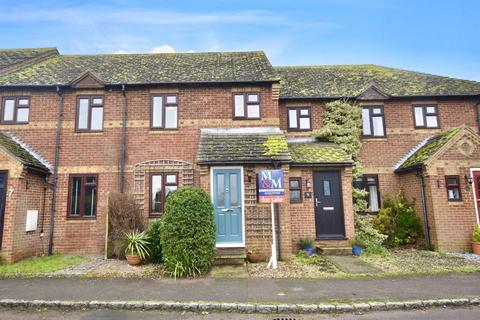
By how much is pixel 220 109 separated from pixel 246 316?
795cm

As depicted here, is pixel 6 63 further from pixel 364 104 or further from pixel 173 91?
pixel 364 104

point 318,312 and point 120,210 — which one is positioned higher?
point 120,210

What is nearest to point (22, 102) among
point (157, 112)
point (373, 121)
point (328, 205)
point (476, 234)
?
point (157, 112)

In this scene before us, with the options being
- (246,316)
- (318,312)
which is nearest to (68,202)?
(246,316)

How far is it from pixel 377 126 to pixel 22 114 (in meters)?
14.4

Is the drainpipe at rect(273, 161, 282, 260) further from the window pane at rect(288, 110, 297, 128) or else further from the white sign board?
the white sign board

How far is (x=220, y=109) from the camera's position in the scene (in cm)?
1153

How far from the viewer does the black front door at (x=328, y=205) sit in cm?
1046

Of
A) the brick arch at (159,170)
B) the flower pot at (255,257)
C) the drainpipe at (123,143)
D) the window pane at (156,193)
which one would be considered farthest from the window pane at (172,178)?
the flower pot at (255,257)

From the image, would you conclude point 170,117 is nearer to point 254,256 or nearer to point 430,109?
point 254,256

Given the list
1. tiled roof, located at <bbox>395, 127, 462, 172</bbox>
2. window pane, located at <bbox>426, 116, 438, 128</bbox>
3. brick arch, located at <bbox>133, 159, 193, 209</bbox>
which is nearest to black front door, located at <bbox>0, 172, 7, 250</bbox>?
brick arch, located at <bbox>133, 159, 193, 209</bbox>

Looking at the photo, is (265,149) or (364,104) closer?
(265,149)

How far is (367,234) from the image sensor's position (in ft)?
35.6

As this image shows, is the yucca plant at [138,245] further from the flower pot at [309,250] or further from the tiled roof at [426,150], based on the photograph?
the tiled roof at [426,150]
